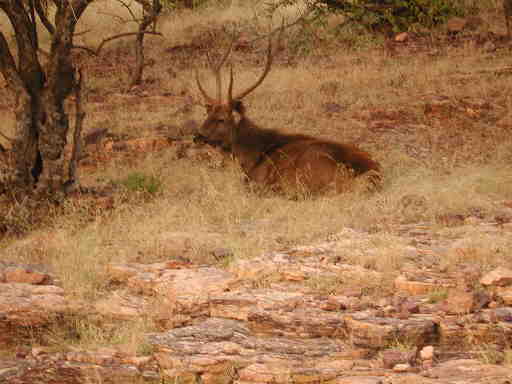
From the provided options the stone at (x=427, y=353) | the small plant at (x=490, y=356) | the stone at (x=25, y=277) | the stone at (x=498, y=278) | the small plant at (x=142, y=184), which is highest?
the stone at (x=498, y=278)

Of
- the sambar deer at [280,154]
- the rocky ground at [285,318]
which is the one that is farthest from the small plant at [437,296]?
the sambar deer at [280,154]

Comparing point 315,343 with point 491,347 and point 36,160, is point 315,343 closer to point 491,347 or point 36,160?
point 491,347

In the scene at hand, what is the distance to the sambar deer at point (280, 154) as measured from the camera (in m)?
8.53

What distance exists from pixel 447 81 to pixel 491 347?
1028 cm

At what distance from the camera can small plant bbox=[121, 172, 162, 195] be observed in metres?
8.71

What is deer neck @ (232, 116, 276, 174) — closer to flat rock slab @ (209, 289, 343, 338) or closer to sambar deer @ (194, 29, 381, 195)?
sambar deer @ (194, 29, 381, 195)

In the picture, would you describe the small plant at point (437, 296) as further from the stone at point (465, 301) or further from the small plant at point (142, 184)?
the small plant at point (142, 184)

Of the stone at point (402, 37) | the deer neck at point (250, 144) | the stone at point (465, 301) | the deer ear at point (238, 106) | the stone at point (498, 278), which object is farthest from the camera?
the stone at point (402, 37)

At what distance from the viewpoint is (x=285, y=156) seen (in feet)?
30.2

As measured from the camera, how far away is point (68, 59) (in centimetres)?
828

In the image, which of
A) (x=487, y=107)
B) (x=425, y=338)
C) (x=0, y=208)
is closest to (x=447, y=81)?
(x=487, y=107)

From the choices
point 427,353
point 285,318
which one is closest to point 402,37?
point 285,318

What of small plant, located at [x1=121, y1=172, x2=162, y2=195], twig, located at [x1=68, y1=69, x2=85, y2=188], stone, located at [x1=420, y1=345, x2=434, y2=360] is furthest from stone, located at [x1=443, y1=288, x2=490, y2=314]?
twig, located at [x1=68, y1=69, x2=85, y2=188]

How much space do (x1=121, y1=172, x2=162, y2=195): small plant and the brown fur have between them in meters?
1.18
